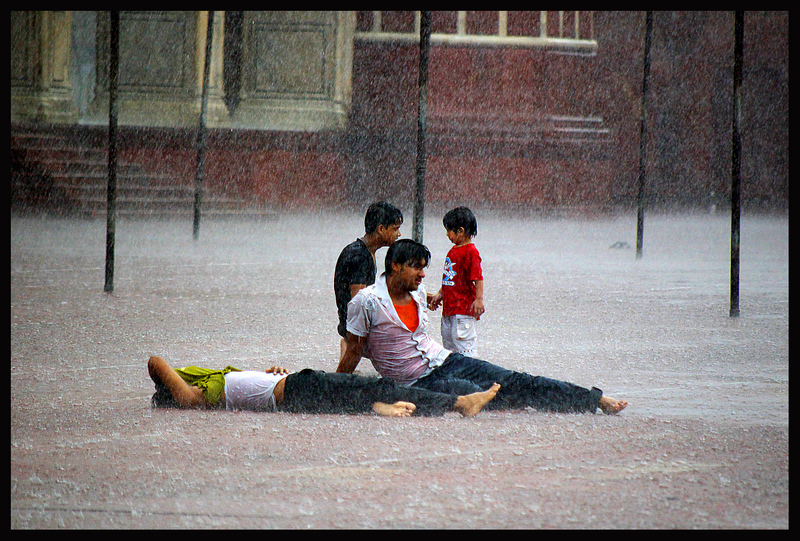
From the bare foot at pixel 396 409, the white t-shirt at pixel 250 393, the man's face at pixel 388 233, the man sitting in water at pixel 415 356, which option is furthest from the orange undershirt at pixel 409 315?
the white t-shirt at pixel 250 393

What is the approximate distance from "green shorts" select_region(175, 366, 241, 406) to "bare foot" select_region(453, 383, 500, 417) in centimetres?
104

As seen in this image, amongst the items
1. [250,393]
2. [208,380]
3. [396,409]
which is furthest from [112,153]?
[396,409]

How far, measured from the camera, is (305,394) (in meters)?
3.95

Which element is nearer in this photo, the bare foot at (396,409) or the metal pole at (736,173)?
the bare foot at (396,409)

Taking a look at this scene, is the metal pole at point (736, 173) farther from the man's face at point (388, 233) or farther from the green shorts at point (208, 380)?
the green shorts at point (208, 380)

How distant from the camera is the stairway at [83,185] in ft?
48.7

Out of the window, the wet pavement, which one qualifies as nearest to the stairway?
the window

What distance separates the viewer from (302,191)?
17438mm

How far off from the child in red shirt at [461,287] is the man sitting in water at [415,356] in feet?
2.28

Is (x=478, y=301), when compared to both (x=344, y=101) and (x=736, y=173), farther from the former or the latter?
(x=344, y=101)

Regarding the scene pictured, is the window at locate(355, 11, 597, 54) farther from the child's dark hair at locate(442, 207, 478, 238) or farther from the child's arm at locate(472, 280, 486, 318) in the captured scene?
the child's arm at locate(472, 280, 486, 318)

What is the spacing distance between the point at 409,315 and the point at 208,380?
95 centimetres

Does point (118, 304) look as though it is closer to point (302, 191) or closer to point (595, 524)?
point (595, 524)

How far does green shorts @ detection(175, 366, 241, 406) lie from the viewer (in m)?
3.99
